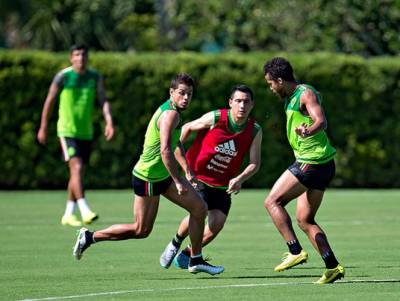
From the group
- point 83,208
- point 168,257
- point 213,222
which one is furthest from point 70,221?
point 168,257

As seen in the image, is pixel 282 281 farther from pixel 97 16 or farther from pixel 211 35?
pixel 97 16

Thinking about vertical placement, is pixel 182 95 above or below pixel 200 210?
above

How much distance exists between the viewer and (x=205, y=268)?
11.5 meters

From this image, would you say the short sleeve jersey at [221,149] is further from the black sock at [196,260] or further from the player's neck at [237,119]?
the black sock at [196,260]

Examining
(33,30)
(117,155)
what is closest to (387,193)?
(117,155)

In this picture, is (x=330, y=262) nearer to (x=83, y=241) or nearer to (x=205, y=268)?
(x=205, y=268)

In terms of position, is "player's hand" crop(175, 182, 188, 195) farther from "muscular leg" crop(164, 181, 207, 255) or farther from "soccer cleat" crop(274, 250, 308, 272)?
"soccer cleat" crop(274, 250, 308, 272)

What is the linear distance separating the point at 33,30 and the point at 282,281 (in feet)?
113

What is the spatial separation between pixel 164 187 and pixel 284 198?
1160 mm

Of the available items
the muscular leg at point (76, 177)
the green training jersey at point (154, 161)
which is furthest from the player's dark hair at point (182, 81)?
the muscular leg at point (76, 177)

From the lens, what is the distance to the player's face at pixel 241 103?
11.8m

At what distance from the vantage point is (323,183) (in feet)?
36.6

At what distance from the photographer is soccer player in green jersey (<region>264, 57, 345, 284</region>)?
11047mm

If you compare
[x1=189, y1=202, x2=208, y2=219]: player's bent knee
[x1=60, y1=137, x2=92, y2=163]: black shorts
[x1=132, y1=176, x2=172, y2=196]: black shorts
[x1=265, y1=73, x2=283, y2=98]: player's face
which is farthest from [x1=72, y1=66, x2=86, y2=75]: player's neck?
[x1=265, y1=73, x2=283, y2=98]: player's face
